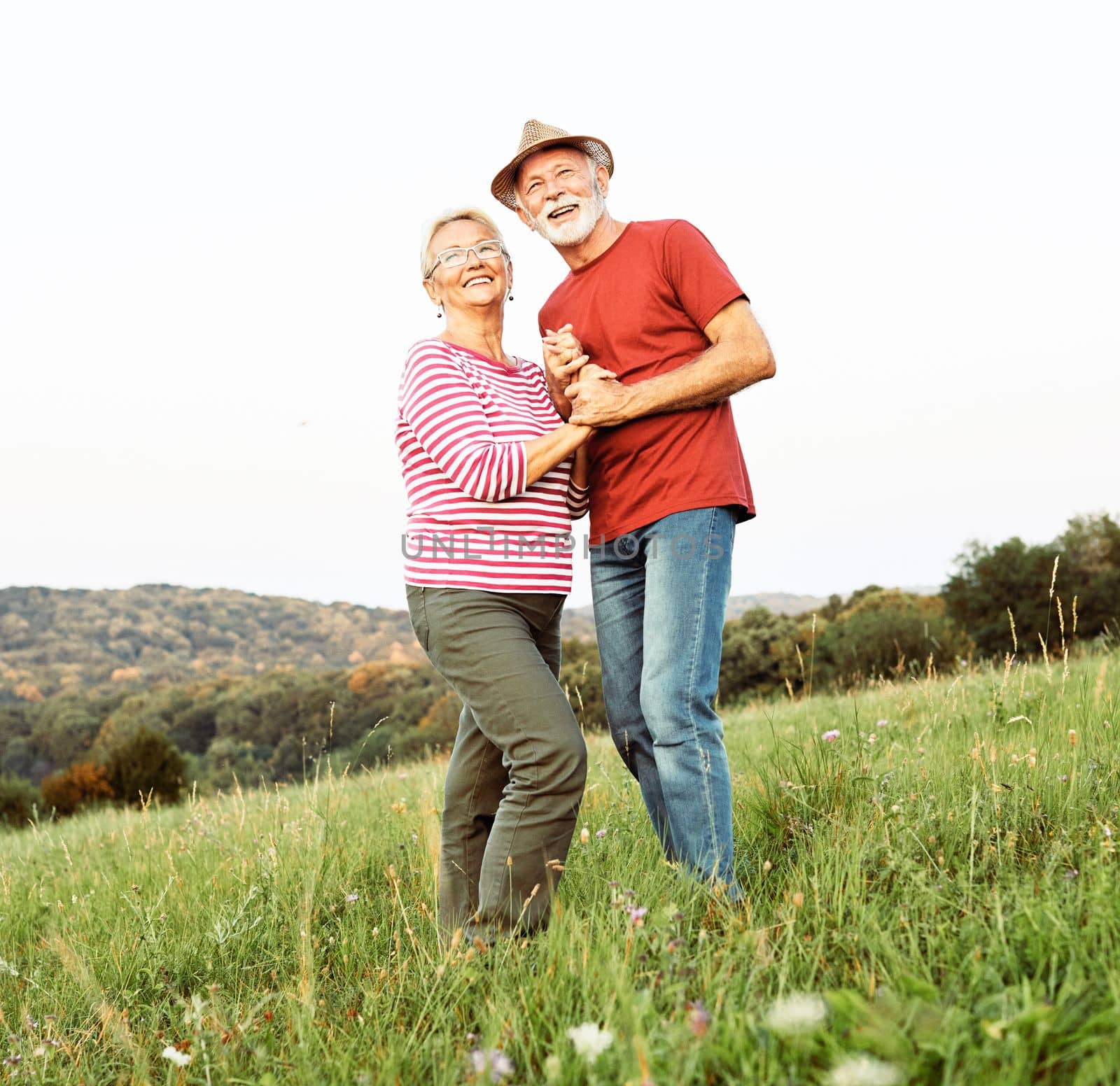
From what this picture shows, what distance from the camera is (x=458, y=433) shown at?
2.88 metres

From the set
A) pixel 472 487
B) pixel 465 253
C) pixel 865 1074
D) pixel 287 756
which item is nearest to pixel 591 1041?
pixel 865 1074

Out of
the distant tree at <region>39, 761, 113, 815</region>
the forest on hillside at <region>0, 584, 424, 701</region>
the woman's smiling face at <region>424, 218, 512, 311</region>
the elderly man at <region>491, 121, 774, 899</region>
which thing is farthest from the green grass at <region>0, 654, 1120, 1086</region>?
the forest on hillside at <region>0, 584, 424, 701</region>

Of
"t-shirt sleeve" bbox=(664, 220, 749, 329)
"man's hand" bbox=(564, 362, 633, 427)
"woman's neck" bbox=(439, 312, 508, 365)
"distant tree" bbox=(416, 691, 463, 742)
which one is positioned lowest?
"distant tree" bbox=(416, 691, 463, 742)

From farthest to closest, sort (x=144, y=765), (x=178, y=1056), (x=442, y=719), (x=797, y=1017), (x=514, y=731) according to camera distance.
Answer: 1. (x=442, y=719)
2. (x=144, y=765)
3. (x=514, y=731)
4. (x=178, y=1056)
5. (x=797, y=1017)

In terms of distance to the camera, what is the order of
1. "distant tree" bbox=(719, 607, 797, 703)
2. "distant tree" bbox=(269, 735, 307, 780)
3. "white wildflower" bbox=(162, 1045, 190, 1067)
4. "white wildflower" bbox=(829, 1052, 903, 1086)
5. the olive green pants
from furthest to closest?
"distant tree" bbox=(269, 735, 307, 780) → "distant tree" bbox=(719, 607, 797, 703) → the olive green pants → "white wildflower" bbox=(162, 1045, 190, 1067) → "white wildflower" bbox=(829, 1052, 903, 1086)

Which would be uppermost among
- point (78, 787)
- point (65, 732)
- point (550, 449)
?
point (550, 449)

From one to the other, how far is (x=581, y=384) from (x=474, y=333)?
19.3 inches

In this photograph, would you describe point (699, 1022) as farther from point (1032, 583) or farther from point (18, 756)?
point (18, 756)

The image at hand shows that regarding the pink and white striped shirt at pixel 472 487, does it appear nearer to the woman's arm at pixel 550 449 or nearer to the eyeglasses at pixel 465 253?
the woman's arm at pixel 550 449

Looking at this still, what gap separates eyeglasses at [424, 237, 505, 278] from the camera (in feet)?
10.6

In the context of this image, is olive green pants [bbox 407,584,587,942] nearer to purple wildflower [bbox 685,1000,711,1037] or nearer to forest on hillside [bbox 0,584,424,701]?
purple wildflower [bbox 685,1000,711,1037]

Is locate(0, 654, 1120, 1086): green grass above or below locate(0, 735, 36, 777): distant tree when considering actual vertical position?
above

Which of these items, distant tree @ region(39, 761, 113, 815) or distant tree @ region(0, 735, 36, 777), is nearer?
distant tree @ region(39, 761, 113, 815)

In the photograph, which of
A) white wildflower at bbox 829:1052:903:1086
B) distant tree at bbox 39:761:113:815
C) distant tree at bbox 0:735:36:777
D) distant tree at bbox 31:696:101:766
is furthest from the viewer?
distant tree at bbox 31:696:101:766
